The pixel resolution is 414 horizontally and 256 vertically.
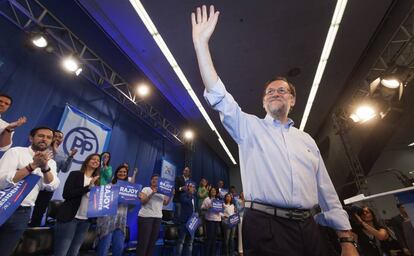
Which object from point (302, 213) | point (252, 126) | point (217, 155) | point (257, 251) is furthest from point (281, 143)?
point (217, 155)

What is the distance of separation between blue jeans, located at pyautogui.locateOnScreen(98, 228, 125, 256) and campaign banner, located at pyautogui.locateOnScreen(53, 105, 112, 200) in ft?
3.50

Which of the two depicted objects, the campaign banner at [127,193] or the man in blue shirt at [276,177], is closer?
the man in blue shirt at [276,177]

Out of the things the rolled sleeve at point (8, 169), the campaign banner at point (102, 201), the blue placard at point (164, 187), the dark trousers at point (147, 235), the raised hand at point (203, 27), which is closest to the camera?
the raised hand at point (203, 27)

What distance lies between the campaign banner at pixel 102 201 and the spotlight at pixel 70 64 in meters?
2.23

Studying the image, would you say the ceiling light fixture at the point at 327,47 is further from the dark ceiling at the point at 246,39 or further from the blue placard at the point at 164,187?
the blue placard at the point at 164,187

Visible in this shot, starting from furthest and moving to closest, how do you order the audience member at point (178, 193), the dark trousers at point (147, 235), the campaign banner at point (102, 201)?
the audience member at point (178, 193) < the dark trousers at point (147, 235) < the campaign banner at point (102, 201)

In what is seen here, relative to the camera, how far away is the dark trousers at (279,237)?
85 centimetres

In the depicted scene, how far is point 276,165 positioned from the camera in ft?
3.45

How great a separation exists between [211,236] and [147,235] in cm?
211

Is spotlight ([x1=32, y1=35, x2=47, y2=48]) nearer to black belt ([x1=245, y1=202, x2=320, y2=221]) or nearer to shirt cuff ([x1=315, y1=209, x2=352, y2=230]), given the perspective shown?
black belt ([x1=245, y1=202, x2=320, y2=221])

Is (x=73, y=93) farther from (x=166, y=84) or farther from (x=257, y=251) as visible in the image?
(x=257, y=251)

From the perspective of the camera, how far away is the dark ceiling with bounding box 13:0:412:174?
13.4 feet

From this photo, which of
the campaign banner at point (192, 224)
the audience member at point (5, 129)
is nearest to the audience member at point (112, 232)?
the audience member at point (5, 129)

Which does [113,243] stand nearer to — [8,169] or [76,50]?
[8,169]
